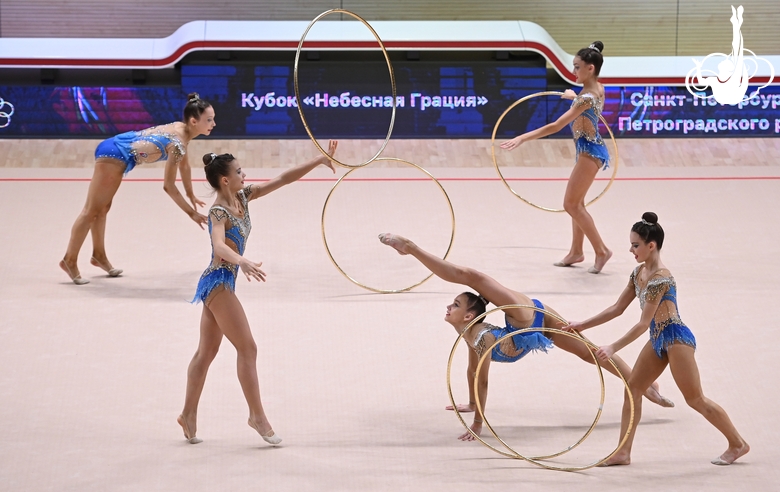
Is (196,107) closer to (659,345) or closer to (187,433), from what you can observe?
(187,433)

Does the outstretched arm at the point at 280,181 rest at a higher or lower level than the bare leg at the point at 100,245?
higher

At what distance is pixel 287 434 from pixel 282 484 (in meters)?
0.44

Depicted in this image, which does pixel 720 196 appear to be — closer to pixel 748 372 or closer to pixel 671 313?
pixel 748 372

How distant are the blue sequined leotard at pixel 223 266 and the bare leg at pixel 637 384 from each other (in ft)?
4.92

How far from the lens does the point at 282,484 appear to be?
12.1 feet

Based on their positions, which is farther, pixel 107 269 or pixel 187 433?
pixel 107 269

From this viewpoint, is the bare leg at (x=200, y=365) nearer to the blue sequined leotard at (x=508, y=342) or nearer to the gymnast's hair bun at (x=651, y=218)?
the blue sequined leotard at (x=508, y=342)

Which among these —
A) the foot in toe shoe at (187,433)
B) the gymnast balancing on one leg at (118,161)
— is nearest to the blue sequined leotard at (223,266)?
the foot in toe shoe at (187,433)

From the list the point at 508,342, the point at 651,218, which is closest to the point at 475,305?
the point at 508,342

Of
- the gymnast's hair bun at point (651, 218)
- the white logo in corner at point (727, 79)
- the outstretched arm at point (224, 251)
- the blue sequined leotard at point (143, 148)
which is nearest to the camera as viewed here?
the outstretched arm at point (224, 251)

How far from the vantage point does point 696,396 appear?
3805mm

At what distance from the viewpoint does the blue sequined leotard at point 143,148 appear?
5750mm

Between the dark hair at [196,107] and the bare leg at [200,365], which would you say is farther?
the dark hair at [196,107]

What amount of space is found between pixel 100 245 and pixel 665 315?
11.1 ft
